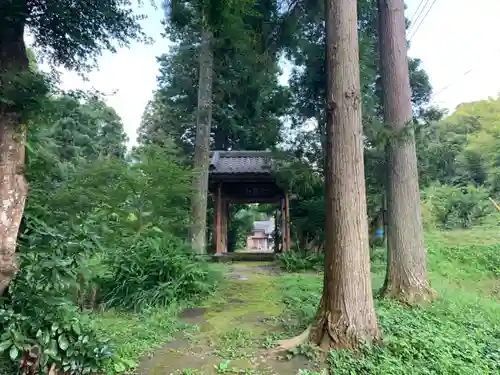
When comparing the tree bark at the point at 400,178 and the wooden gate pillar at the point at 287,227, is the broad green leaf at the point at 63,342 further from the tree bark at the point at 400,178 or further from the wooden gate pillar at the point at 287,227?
the wooden gate pillar at the point at 287,227

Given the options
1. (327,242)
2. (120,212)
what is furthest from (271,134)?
(327,242)

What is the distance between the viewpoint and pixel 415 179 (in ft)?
15.8

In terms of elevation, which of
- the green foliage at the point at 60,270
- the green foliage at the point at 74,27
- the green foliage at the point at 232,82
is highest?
the green foliage at the point at 232,82

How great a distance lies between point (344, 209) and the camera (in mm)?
3172

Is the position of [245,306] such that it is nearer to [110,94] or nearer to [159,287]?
[159,287]

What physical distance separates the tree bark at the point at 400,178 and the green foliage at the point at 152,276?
2734mm

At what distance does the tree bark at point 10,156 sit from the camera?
2.27 metres

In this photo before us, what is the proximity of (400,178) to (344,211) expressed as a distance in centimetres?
209

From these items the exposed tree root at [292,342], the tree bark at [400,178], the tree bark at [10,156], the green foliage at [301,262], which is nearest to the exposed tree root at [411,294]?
the tree bark at [400,178]

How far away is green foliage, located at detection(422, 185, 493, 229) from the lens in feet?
37.2

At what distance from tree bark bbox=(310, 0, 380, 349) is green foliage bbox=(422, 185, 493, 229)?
956cm

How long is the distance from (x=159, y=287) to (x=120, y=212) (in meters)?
1.32

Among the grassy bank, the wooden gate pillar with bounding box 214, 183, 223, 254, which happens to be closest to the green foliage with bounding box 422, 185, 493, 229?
the grassy bank

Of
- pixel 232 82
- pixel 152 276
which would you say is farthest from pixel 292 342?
pixel 232 82
